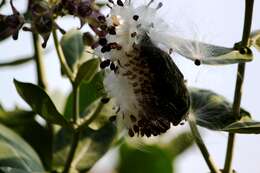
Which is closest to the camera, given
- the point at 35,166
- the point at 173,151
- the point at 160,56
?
the point at 160,56

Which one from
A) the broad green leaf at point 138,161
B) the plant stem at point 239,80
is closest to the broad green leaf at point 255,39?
the plant stem at point 239,80

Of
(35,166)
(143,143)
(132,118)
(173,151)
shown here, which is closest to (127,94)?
(132,118)

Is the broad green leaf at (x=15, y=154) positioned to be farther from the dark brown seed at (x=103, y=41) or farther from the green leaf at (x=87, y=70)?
the dark brown seed at (x=103, y=41)

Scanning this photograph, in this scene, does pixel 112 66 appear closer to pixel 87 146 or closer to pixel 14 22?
pixel 14 22

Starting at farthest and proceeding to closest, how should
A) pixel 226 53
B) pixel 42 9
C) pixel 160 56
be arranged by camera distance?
pixel 42 9, pixel 226 53, pixel 160 56

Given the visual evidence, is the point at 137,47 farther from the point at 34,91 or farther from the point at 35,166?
the point at 35,166

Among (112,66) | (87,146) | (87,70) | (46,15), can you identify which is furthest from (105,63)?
(87,146)
